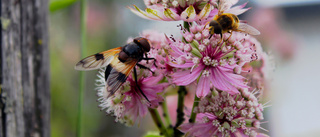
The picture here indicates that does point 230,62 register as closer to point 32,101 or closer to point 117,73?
point 117,73

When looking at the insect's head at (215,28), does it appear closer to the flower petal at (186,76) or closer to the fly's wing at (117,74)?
the flower petal at (186,76)

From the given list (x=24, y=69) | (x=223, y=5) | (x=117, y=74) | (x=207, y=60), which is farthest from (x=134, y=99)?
(x=24, y=69)

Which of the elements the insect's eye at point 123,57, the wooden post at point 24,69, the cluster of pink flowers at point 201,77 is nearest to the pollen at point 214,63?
the cluster of pink flowers at point 201,77

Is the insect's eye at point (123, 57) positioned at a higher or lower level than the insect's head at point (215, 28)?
lower

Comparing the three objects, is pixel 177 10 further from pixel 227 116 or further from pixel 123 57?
pixel 227 116

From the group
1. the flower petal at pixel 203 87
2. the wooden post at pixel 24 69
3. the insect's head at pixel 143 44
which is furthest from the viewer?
the wooden post at pixel 24 69

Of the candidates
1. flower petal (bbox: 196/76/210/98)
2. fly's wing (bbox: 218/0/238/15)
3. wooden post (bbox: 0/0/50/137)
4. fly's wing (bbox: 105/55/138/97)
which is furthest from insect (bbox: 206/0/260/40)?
wooden post (bbox: 0/0/50/137)
